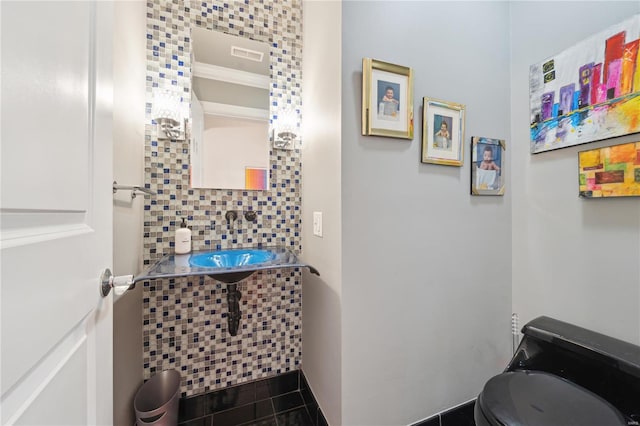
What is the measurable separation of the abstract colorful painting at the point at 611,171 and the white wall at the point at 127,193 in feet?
6.70

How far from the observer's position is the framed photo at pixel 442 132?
1.22m

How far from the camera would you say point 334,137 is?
115cm

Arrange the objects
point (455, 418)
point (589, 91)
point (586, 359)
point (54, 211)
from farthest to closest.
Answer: point (455, 418)
point (589, 91)
point (586, 359)
point (54, 211)

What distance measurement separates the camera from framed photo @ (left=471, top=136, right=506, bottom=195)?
52.9 inches

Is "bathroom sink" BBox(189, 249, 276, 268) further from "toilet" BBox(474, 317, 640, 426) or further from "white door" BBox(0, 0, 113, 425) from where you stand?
"toilet" BBox(474, 317, 640, 426)

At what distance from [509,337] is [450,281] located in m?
0.62

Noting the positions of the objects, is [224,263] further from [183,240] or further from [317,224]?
[317,224]

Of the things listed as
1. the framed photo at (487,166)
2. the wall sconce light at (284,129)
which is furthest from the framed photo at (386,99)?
the wall sconce light at (284,129)

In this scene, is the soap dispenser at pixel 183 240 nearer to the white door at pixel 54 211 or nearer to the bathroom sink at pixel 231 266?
the bathroom sink at pixel 231 266

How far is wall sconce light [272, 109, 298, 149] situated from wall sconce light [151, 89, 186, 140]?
0.55m

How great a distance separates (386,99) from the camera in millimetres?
1122

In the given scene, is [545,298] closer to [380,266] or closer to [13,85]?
[380,266]

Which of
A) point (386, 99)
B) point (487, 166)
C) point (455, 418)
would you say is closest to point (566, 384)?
point (455, 418)

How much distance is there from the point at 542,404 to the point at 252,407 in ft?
4.69
